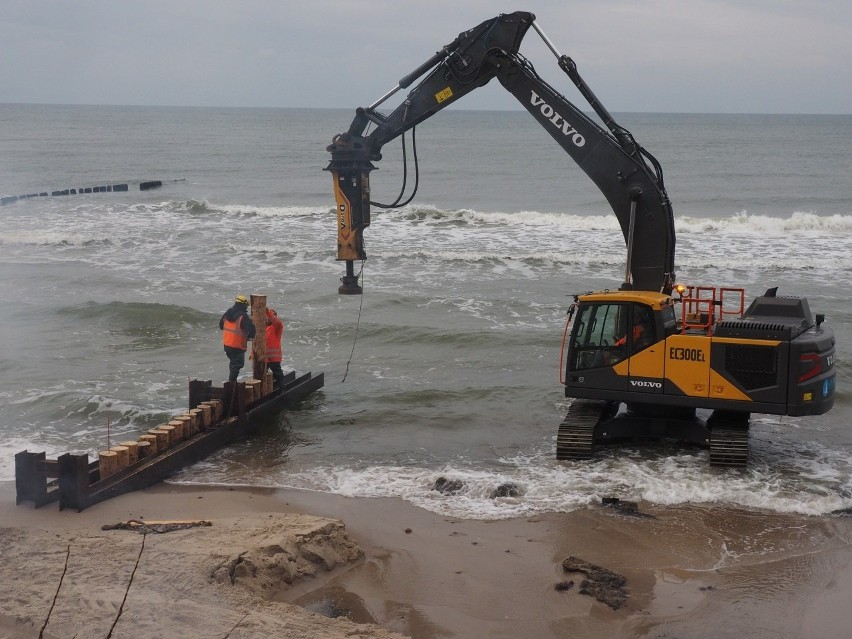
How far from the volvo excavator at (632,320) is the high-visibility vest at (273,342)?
1368 mm

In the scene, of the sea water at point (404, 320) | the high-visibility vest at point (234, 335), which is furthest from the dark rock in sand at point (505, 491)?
the high-visibility vest at point (234, 335)

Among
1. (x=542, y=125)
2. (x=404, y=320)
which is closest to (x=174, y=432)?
(x=542, y=125)

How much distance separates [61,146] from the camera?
85.1m

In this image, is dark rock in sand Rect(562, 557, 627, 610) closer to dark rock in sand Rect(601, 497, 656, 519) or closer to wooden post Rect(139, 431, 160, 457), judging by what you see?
dark rock in sand Rect(601, 497, 656, 519)

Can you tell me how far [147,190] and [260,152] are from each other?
2872 cm

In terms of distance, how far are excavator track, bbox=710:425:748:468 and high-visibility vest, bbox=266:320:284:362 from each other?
6014 mm

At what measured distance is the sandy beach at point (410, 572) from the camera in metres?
7.31

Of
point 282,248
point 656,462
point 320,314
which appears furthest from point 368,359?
point 282,248

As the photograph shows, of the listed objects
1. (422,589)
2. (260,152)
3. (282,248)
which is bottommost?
(422,589)

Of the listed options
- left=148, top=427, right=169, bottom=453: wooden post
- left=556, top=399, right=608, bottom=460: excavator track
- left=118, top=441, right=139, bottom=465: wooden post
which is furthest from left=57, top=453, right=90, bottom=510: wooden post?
left=556, top=399, right=608, bottom=460: excavator track

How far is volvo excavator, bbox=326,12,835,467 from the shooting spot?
11.2 metres

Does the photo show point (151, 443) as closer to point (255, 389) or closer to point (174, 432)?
point (174, 432)

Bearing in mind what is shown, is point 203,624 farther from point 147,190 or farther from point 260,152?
point 260,152

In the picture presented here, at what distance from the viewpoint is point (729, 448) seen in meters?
11.5
